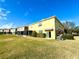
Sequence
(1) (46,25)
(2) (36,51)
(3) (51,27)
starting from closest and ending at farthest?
(2) (36,51), (3) (51,27), (1) (46,25)

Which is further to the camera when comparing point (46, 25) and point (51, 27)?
point (46, 25)

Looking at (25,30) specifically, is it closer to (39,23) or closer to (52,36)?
(39,23)

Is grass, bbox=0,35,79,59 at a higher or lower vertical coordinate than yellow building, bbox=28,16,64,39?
lower

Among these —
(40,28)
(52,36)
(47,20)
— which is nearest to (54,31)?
(52,36)

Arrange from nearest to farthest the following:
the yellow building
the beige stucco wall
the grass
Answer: the grass → the yellow building → the beige stucco wall

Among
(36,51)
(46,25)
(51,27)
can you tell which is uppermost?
(46,25)

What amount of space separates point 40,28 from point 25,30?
50.1ft

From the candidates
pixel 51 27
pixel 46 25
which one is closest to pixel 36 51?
pixel 51 27

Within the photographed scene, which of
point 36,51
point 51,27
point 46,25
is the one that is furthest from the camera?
point 46,25

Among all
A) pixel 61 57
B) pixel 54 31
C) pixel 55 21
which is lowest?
pixel 61 57

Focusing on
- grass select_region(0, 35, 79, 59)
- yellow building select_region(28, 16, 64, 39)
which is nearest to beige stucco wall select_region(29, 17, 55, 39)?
yellow building select_region(28, 16, 64, 39)

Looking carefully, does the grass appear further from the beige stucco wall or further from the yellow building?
the beige stucco wall

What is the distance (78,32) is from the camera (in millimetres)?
59344

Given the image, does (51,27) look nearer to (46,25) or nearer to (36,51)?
(46,25)
